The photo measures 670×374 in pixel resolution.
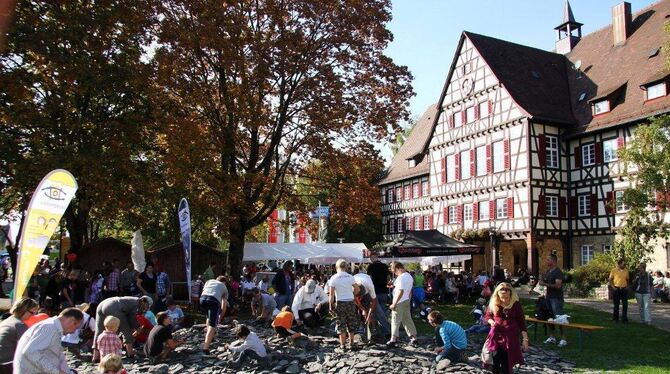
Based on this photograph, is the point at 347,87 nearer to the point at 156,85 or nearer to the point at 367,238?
the point at 156,85

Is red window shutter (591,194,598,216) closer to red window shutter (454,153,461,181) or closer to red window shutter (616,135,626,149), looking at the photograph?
red window shutter (616,135,626,149)

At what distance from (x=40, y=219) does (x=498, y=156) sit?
29695mm

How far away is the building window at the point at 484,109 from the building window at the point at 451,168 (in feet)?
12.2

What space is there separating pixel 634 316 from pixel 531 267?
13.8m

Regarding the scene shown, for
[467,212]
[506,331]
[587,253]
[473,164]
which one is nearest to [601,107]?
[587,253]

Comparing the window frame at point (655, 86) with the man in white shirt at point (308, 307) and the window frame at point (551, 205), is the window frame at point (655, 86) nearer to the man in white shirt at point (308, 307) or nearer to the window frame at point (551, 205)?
the window frame at point (551, 205)

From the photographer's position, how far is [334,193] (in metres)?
22.6

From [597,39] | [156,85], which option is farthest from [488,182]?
[156,85]

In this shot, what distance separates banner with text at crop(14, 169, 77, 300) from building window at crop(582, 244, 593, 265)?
95.5 feet

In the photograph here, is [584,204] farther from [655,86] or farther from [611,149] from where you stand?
[655,86]

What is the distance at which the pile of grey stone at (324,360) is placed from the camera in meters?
10.5

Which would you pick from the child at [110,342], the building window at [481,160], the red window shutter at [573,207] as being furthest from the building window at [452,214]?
the child at [110,342]

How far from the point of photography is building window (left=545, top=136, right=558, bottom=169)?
34.2 meters

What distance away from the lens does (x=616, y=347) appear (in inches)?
510
